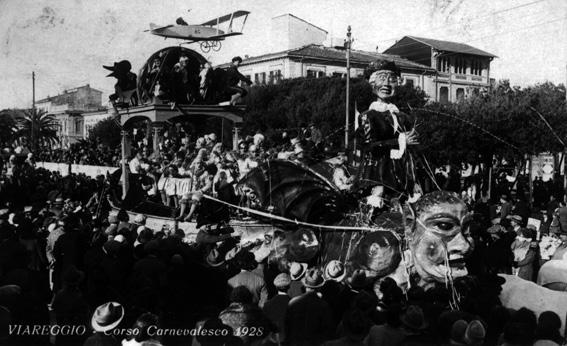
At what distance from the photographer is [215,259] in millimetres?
7945

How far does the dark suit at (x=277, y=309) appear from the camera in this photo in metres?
5.91

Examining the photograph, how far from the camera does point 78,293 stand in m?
6.19

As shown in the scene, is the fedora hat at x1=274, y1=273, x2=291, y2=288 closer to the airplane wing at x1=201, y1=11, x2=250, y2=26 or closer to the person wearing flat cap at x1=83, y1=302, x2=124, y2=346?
the person wearing flat cap at x1=83, y1=302, x2=124, y2=346

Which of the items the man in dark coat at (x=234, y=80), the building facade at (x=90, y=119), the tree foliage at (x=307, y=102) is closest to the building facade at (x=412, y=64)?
the tree foliage at (x=307, y=102)

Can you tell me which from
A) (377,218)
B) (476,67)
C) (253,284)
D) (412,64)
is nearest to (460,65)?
(476,67)

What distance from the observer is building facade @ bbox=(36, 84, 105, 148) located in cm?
7150

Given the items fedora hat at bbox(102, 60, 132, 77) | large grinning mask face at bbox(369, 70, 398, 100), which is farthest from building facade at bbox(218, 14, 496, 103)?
large grinning mask face at bbox(369, 70, 398, 100)

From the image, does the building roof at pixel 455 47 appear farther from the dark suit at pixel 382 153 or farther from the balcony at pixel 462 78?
the dark suit at pixel 382 153

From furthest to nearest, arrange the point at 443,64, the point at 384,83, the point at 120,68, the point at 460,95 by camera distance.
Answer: the point at 443,64
the point at 460,95
the point at 120,68
the point at 384,83

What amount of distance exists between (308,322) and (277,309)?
1.65 feet

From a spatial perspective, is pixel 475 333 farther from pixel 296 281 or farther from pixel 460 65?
pixel 460 65

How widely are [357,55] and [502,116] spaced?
1469 centimetres

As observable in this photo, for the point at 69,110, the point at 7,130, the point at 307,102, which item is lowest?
the point at 7,130

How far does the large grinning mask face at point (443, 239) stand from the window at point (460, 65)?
42099 mm
